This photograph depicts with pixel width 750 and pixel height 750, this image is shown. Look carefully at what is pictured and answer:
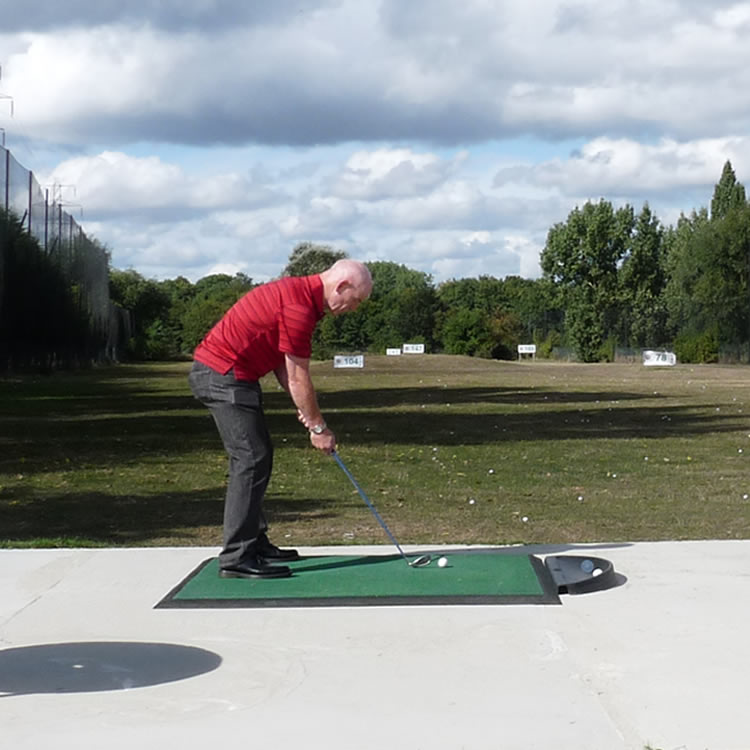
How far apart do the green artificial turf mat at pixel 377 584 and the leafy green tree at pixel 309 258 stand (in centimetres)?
5781

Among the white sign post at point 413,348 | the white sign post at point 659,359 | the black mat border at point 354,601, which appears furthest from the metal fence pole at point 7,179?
the white sign post at point 413,348

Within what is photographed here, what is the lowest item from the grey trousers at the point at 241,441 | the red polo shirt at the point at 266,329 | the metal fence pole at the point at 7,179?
the grey trousers at the point at 241,441

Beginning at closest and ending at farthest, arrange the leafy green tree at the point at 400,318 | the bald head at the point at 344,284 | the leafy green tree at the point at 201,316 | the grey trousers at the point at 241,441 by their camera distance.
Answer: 1. the bald head at the point at 344,284
2. the grey trousers at the point at 241,441
3. the leafy green tree at the point at 201,316
4. the leafy green tree at the point at 400,318

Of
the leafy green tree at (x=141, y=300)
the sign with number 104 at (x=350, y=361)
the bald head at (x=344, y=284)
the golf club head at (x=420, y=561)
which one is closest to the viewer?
the bald head at (x=344, y=284)

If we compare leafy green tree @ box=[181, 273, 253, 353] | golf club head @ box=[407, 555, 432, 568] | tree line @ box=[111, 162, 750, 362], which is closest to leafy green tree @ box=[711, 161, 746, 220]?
tree line @ box=[111, 162, 750, 362]

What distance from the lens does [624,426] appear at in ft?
76.0

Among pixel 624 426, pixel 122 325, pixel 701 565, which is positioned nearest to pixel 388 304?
pixel 122 325

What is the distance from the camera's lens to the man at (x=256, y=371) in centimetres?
611

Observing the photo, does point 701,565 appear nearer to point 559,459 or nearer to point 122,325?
point 559,459

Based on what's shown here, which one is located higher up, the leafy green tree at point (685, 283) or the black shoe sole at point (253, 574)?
the leafy green tree at point (685, 283)

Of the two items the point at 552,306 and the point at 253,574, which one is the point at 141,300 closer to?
the point at 552,306

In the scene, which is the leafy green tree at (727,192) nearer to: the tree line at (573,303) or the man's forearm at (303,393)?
the tree line at (573,303)

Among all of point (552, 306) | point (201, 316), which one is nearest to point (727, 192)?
point (552, 306)

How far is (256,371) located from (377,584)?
1172 millimetres
